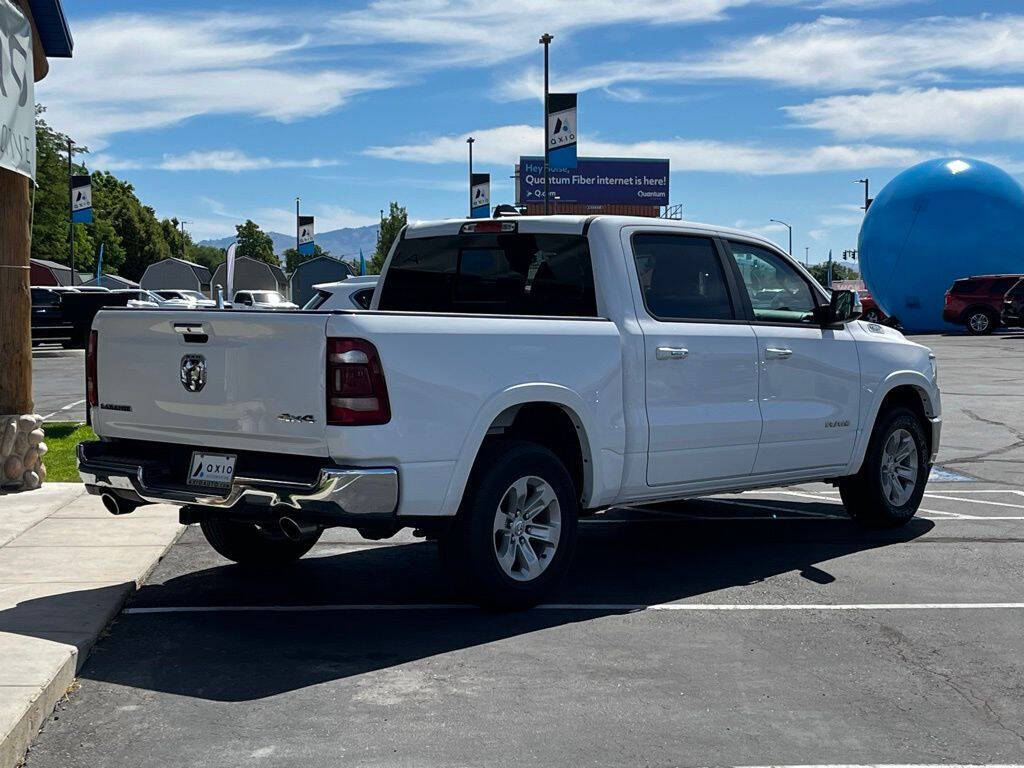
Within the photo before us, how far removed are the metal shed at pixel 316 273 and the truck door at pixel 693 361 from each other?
33.9 metres

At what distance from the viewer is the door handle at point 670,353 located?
7441 mm

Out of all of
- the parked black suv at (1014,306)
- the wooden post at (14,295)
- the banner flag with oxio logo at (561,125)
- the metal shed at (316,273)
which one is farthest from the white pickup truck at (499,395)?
the parked black suv at (1014,306)

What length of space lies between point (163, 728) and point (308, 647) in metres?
1.26

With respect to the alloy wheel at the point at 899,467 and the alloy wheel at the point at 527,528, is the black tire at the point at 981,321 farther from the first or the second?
the alloy wheel at the point at 527,528

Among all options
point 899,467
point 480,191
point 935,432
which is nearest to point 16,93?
point 899,467

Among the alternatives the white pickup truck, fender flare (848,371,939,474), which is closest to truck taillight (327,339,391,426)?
the white pickup truck

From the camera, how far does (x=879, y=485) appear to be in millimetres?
9297

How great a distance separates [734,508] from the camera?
1061 cm

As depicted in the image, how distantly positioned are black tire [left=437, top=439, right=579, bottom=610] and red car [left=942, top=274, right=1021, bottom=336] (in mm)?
39088

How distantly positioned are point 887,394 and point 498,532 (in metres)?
3.90

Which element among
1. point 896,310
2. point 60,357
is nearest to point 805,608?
point 60,357

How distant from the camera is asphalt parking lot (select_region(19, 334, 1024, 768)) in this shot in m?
4.83

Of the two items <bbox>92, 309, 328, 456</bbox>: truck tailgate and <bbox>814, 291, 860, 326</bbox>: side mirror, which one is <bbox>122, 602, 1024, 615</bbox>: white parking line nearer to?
<bbox>92, 309, 328, 456</bbox>: truck tailgate

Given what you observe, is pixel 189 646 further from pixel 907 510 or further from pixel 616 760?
pixel 907 510
